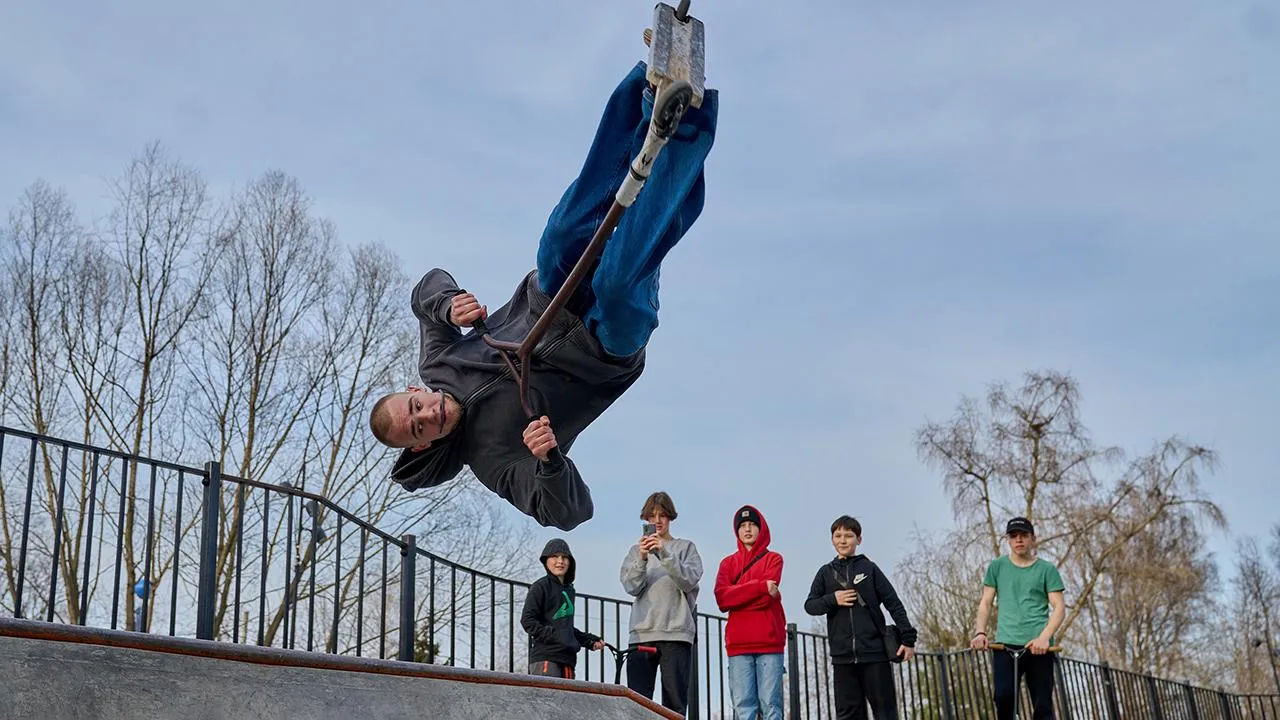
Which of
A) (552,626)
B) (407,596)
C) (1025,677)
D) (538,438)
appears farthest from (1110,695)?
(538,438)

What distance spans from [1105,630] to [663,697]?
2121cm

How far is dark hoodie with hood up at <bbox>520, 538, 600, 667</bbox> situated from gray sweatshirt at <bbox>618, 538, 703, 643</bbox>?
432mm

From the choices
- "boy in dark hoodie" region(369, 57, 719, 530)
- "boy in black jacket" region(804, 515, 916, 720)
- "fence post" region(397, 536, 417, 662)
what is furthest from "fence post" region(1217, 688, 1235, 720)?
"boy in dark hoodie" region(369, 57, 719, 530)

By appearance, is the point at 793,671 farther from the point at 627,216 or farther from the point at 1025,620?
the point at 627,216

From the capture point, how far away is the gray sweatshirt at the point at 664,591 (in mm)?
6504

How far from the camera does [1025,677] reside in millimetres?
6980

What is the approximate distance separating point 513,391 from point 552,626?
8.23ft

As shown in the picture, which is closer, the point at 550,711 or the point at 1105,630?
the point at 550,711

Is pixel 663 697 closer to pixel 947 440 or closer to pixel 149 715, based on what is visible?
pixel 149 715

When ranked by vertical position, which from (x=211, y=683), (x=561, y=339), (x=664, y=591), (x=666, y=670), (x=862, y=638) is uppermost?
(x=561, y=339)

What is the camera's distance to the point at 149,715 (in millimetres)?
2584

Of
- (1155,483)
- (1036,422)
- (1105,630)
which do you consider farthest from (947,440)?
(1105,630)

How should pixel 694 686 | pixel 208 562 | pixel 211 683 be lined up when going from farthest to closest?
1. pixel 694 686
2. pixel 208 562
3. pixel 211 683

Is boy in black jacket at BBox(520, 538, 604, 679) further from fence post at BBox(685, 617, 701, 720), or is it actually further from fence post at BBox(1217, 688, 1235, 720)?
fence post at BBox(1217, 688, 1235, 720)
